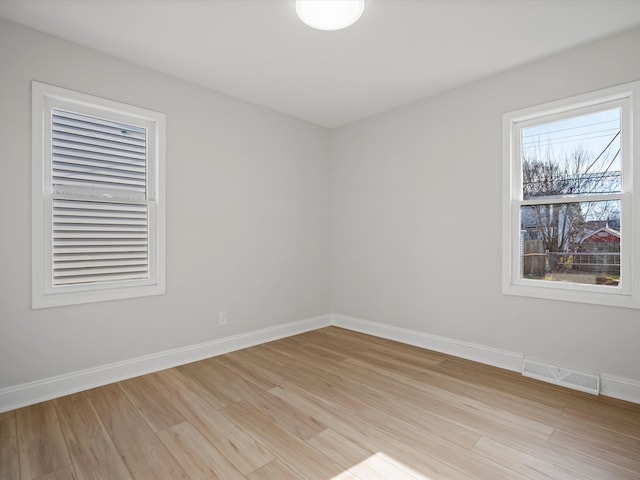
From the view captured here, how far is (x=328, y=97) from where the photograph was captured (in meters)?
3.57

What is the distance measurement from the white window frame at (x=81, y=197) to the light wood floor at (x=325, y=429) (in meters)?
0.75

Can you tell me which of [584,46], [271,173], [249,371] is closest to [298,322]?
[249,371]

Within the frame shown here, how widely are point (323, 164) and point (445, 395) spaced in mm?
3102

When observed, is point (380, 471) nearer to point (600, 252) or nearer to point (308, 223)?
point (600, 252)

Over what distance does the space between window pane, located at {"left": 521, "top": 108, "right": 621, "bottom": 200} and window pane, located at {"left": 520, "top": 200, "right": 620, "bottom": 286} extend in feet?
0.48

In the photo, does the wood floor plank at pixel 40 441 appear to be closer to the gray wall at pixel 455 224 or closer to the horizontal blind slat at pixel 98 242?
the horizontal blind slat at pixel 98 242

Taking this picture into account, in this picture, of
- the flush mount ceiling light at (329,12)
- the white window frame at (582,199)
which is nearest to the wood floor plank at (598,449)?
the white window frame at (582,199)

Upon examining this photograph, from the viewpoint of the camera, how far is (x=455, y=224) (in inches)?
132

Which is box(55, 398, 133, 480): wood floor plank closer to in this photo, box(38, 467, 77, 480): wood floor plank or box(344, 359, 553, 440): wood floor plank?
box(38, 467, 77, 480): wood floor plank

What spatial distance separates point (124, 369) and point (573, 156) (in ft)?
13.5

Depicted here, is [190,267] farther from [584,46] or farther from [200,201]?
[584,46]

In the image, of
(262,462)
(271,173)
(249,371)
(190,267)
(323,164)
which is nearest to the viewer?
(262,462)

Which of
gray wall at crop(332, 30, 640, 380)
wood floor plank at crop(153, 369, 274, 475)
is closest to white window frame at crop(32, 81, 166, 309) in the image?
wood floor plank at crop(153, 369, 274, 475)

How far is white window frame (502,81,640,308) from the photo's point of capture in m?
2.42
